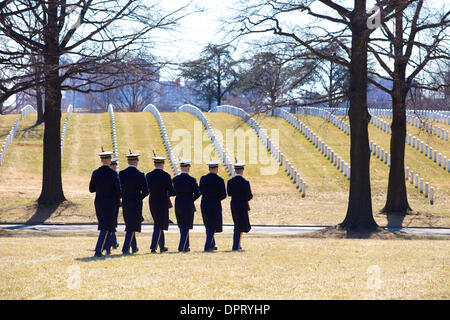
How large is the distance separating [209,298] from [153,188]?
19.2 feet

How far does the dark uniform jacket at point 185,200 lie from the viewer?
1237 cm

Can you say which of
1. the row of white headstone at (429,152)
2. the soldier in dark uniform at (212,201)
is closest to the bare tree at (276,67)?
the soldier in dark uniform at (212,201)

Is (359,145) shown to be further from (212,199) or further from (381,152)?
(381,152)

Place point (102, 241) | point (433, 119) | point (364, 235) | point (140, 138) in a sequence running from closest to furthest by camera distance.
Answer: point (102, 241), point (364, 235), point (140, 138), point (433, 119)

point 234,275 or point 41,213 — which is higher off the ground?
point 234,275

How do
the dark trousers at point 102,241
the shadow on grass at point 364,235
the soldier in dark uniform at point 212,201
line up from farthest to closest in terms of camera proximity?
the shadow on grass at point 364,235 → the soldier in dark uniform at point 212,201 → the dark trousers at point 102,241

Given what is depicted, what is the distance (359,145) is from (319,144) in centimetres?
2055

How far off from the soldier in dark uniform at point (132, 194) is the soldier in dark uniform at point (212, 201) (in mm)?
1434

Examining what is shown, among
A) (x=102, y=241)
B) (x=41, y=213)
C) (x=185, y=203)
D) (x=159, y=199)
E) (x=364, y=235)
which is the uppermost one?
(x=159, y=199)

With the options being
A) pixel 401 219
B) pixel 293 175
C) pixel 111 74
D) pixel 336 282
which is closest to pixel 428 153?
pixel 293 175

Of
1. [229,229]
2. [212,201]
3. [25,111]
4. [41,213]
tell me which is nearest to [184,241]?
[212,201]

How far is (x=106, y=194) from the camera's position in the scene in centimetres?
1118

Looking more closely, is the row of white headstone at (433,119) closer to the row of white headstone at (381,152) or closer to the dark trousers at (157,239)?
the row of white headstone at (381,152)
